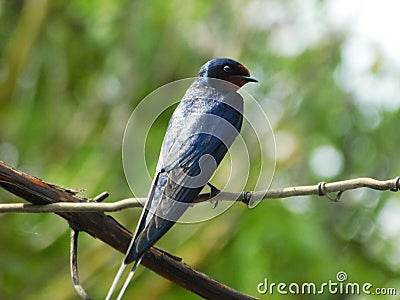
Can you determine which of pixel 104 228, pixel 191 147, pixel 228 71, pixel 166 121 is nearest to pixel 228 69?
pixel 228 71

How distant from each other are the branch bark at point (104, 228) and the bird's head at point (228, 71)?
113 centimetres

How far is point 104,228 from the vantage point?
2.58 metres

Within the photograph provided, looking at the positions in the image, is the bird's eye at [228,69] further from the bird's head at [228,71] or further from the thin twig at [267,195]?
the thin twig at [267,195]

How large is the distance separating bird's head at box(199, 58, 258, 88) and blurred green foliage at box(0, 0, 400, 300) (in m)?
1.84

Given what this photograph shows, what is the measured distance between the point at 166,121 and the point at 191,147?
9.08 ft

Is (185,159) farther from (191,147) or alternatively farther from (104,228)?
(104,228)

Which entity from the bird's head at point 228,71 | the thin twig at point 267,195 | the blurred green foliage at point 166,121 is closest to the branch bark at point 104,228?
the thin twig at point 267,195

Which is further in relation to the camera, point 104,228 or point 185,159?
point 185,159

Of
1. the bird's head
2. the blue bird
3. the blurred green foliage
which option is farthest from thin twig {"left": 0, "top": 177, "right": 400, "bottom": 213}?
the blurred green foliage

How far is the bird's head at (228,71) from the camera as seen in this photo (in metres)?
3.54

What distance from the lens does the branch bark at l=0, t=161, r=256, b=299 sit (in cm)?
250

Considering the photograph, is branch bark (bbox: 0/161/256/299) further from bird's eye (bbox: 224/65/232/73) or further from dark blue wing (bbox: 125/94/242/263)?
bird's eye (bbox: 224/65/232/73)

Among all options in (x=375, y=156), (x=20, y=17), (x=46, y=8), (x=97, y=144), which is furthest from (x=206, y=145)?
(x=375, y=156)

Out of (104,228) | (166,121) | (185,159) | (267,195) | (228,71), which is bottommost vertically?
(104,228)
